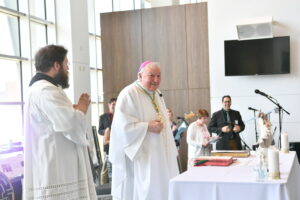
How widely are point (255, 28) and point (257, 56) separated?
59 cm

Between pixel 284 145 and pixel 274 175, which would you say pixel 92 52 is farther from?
pixel 274 175

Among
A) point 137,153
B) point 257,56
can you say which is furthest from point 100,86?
point 137,153

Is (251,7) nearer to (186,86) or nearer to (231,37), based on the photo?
(231,37)

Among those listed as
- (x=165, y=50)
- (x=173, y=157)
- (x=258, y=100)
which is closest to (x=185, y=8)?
A: (x=165, y=50)

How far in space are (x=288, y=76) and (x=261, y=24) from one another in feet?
3.98

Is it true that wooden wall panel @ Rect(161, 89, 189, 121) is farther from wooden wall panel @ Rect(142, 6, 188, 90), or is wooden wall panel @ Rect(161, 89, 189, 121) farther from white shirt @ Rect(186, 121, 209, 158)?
white shirt @ Rect(186, 121, 209, 158)

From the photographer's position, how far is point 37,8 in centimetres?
838

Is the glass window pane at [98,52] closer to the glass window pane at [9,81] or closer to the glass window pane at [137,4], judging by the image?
the glass window pane at [137,4]

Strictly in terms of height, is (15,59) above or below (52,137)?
above

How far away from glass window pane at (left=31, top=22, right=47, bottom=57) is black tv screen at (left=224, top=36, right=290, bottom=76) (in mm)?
3799

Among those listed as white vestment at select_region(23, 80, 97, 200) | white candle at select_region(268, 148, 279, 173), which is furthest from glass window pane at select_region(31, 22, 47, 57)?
white candle at select_region(268, 148, 279, 173)

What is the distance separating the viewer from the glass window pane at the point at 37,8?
8.14 m

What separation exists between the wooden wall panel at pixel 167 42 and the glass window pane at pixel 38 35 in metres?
2.51

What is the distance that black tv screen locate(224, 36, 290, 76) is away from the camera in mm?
8719
